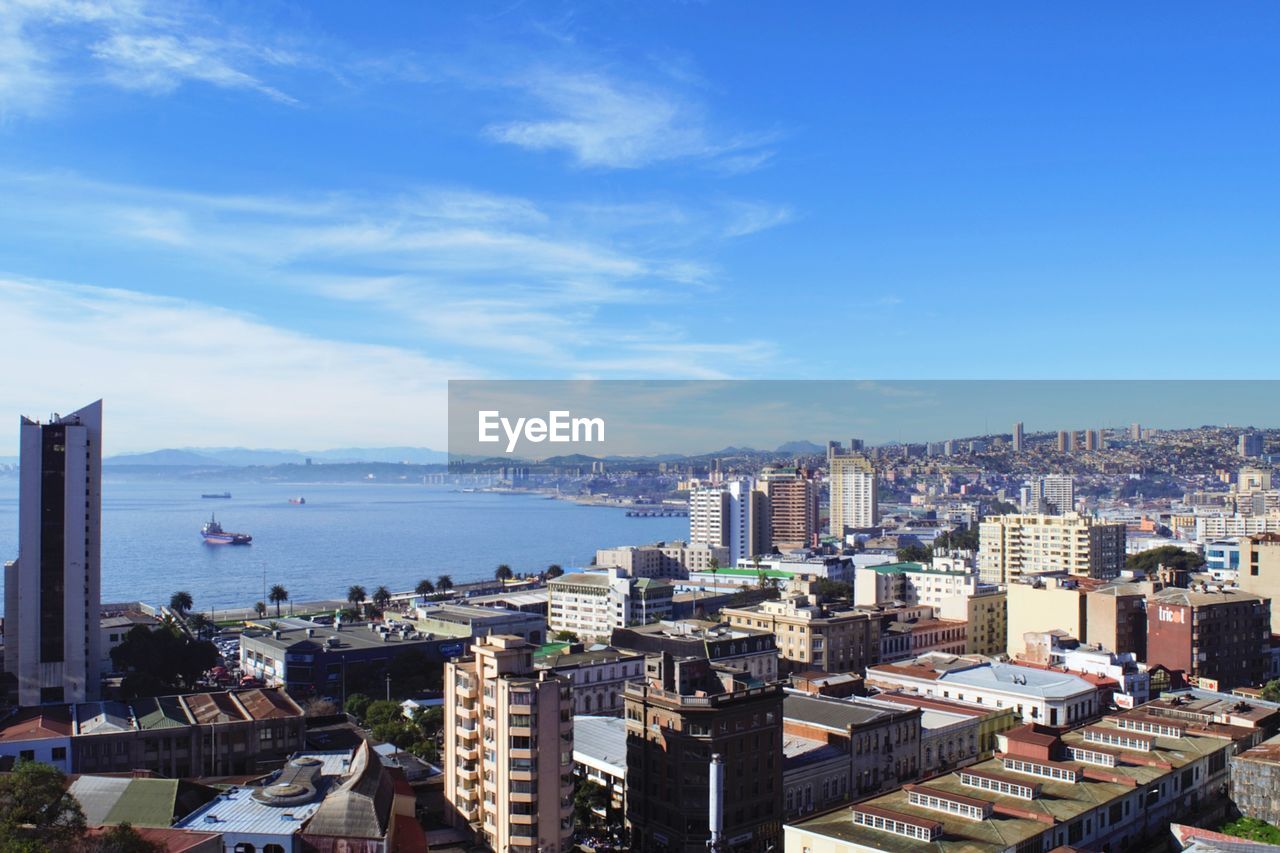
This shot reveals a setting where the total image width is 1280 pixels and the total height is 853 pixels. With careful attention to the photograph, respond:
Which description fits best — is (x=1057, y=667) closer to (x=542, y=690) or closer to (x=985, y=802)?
(x=985, y=802)

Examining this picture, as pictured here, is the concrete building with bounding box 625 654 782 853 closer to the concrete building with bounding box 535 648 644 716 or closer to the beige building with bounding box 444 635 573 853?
the beige building with bounding box 444 635 573 853

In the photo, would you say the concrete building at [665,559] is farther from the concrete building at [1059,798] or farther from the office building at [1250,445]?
the office building at [1250,445]

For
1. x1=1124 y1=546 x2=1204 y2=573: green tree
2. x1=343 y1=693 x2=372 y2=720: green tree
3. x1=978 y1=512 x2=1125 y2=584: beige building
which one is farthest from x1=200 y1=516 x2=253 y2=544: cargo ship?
x1=1124 y1=546 x2=1204 y2=573: green tree

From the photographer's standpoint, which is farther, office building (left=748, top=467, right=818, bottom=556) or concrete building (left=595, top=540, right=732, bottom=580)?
office building (left=748, top=467, right=818, bottom=556)

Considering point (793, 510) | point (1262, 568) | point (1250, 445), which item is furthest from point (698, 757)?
point (1250, 445)

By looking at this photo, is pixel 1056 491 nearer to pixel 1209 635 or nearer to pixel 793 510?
pixel 793 510

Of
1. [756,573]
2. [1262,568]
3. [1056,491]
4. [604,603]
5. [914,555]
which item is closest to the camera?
[1262,568]
